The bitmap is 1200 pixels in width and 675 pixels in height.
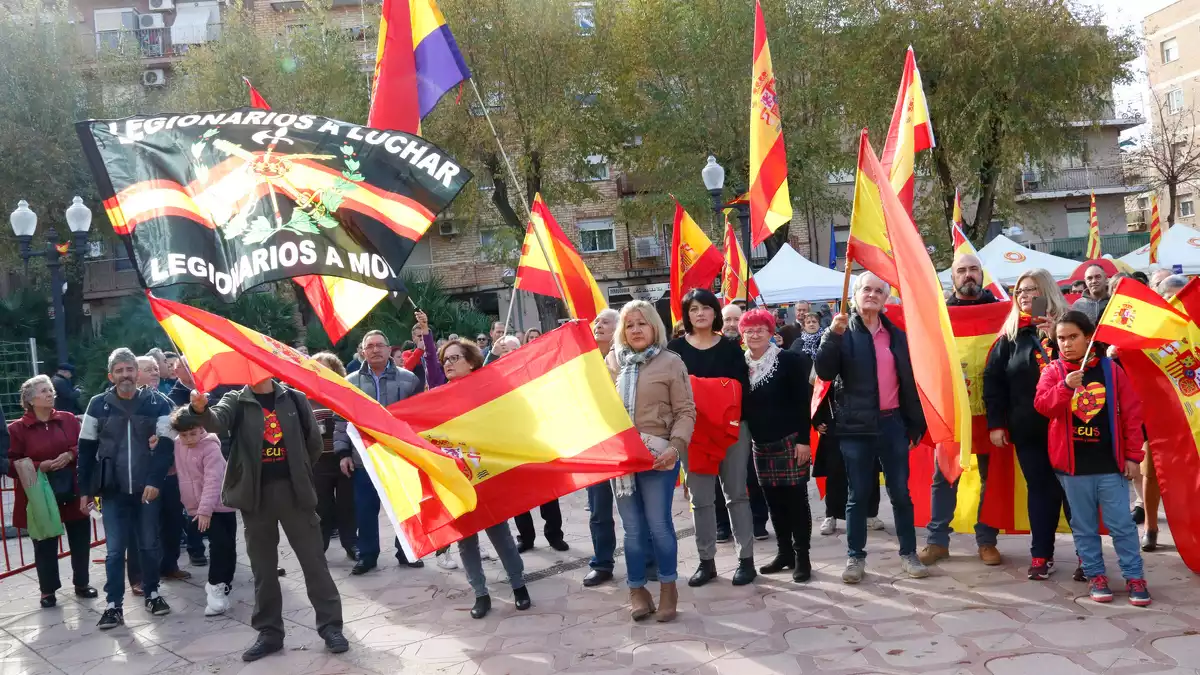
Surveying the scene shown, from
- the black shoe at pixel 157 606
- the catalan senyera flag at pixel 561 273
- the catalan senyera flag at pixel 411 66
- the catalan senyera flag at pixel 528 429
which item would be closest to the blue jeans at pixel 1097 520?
the catalan senyera flag at pixel 528 429

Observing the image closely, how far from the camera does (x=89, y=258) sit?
38.3 metres

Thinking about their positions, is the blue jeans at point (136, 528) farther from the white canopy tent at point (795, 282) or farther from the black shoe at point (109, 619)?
the white canopy tent at point (795, 282)

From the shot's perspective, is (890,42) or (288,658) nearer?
(288,658)

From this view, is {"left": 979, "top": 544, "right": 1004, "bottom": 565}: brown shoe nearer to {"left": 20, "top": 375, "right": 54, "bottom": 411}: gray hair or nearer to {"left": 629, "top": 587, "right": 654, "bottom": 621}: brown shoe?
{"left": 629, "top": 587, "right": 654, "bottom": 621}: brown shoe

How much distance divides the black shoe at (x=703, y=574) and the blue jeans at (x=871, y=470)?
0.87 m

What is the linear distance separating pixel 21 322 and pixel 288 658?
22.3 meters

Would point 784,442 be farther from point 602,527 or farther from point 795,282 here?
point 795,282

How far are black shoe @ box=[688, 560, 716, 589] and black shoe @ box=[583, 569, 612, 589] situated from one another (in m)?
0.63

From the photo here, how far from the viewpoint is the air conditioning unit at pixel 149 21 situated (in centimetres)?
4031

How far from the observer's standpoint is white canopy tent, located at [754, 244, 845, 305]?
1892cm

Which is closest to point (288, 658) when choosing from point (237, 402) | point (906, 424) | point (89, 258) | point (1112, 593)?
point (237, 402)

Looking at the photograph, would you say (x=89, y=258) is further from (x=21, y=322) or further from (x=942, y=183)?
(x=942, y=183)

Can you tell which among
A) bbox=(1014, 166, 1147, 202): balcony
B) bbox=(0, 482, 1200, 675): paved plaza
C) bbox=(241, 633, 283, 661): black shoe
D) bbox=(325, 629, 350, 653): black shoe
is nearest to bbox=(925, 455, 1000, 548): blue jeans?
bbox=(0, 482, 1200, 675): paved plaza

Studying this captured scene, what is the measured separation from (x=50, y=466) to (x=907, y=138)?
23.1ft
